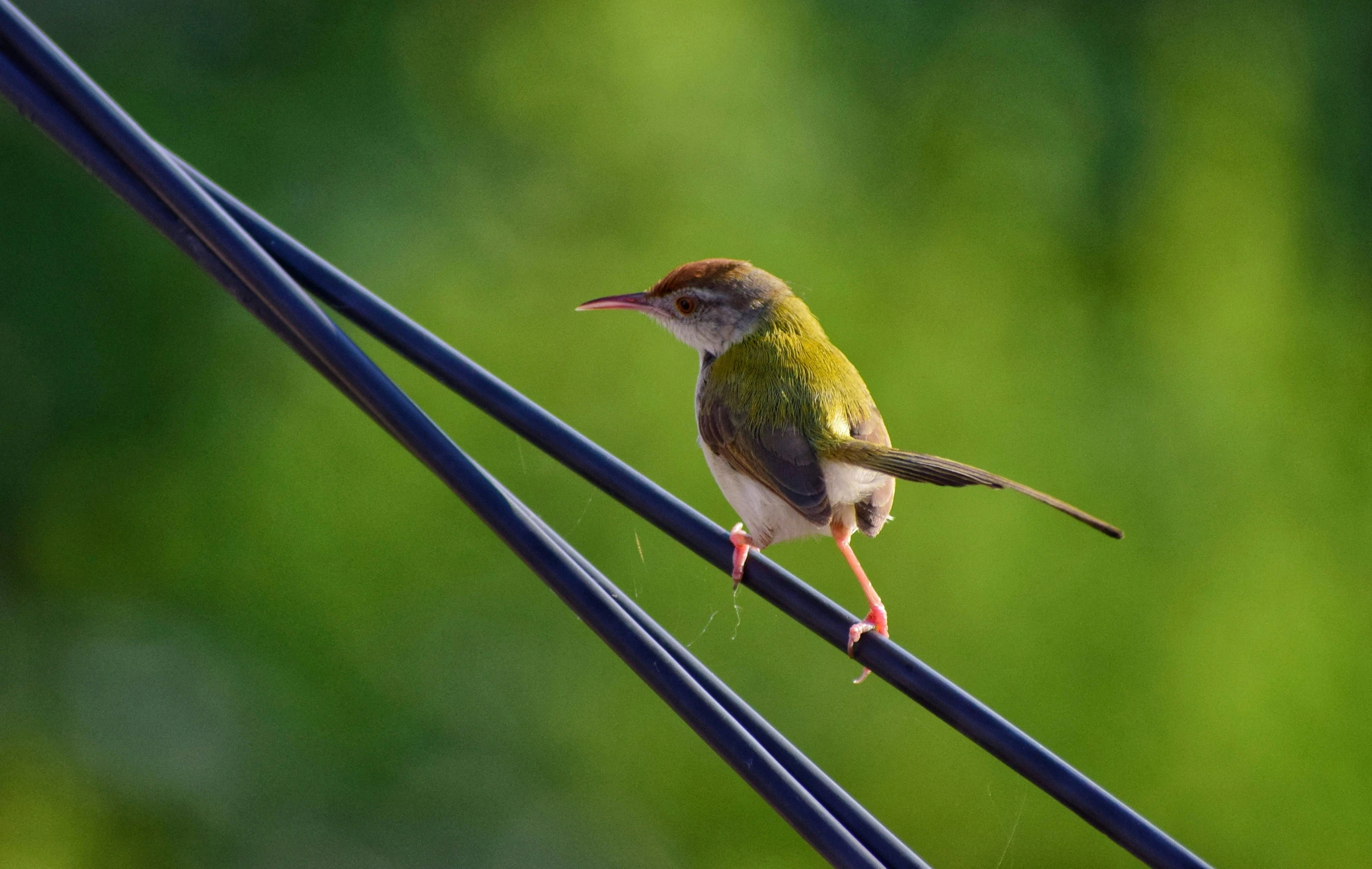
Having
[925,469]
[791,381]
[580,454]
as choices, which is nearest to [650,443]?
[791,381]

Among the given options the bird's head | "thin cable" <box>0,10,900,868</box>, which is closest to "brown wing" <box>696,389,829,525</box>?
the bird's head

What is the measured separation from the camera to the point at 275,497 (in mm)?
7539

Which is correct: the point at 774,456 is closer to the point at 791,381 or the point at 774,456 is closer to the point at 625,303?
the point at 791,381

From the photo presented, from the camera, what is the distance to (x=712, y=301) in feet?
12.2

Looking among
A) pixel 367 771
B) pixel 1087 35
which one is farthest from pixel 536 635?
pixel 1087 35

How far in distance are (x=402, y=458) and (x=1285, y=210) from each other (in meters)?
7.74

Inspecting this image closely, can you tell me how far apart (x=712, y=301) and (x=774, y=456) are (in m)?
0.86

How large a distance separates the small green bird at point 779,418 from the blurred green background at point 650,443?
332cm

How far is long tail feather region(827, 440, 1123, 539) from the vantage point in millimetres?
2176

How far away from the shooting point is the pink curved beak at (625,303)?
372 centimetres

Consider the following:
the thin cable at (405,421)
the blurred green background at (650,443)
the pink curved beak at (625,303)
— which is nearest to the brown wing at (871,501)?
the pink curved beak at (625,303)

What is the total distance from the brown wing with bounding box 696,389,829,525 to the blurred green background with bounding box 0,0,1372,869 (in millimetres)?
3743

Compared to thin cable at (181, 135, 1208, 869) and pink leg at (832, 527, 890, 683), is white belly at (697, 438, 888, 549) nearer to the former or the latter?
pink leg at (832, 527, 890, 683)

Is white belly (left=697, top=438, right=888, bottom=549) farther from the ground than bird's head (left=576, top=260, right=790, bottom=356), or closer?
closer
